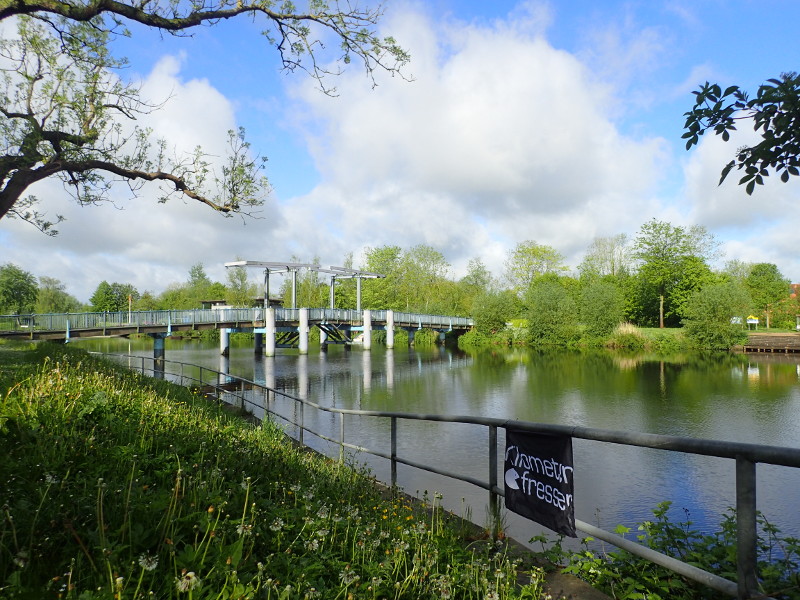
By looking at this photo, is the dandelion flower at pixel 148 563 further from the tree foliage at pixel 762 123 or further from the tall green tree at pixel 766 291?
the tall green tree at pixel 766 291

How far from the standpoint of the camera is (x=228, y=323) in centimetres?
3806

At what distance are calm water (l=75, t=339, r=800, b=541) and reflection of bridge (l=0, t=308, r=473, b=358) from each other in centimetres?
315

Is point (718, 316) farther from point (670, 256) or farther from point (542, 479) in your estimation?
point (542, 479)

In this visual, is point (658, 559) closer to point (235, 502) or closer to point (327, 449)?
point (235, 502)

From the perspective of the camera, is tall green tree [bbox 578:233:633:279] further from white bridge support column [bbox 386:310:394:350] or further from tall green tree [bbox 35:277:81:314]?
tall green tree [bbox 35:277:81:314]

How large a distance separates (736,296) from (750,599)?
164ft

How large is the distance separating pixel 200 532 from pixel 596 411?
16.9m

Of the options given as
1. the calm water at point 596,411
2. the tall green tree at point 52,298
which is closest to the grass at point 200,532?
the calm water at point 596,411

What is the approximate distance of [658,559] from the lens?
256 cm

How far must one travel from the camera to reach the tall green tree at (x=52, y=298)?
7519 centimetres

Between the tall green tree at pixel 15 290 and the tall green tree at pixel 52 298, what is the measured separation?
345 inches

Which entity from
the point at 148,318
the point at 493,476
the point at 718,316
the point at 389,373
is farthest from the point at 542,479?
the point at 718,316

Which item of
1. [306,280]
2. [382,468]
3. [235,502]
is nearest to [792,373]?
[382,468]

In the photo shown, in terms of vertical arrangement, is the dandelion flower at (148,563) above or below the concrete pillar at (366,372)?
above
